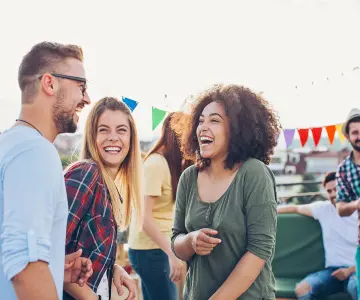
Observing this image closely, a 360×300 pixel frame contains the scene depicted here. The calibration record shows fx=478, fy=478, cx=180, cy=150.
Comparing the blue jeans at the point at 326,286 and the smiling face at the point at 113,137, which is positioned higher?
the smiling face at the point at 113,137

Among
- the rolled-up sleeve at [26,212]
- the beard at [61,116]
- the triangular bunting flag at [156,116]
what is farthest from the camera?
the triangular bunting flag at [156,116]

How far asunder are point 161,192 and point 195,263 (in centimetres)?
105

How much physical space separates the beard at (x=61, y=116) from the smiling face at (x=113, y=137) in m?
0.58

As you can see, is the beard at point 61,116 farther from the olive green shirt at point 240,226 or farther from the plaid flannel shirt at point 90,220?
the olive green shirt at point 240,226

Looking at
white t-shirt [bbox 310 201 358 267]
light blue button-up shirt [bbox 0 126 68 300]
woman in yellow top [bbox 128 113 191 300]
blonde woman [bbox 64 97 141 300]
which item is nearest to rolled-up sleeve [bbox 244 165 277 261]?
blonde woman [bbox 64 97 141 300]

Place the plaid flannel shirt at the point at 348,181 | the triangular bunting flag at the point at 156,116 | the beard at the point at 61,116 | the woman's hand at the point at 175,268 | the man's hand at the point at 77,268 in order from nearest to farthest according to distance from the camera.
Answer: the beard at the point at 61,116
the man's hand at the point at 77,268
the woman's hand at the point at 175,268
the plaid flannel shirt at the point at 348,181
the triangular bunting flag at the point at 156,116

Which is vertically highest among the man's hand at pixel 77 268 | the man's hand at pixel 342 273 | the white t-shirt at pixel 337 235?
the man's hand at pixel 77 268

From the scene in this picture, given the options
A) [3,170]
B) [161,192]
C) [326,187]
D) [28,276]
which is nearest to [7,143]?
[3,170]

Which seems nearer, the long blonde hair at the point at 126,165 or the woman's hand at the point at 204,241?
the woman's hand at the point at 204,241

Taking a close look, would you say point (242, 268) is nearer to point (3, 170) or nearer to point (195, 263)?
point (195, 263)

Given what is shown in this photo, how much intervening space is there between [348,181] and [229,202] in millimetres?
1561

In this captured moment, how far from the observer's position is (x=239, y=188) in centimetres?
155

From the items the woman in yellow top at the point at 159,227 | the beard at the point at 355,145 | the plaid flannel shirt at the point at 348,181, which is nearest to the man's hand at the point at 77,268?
the woman in yellow top at the point at 159,227

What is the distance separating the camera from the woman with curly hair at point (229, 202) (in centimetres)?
150
